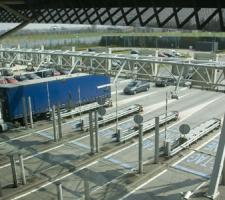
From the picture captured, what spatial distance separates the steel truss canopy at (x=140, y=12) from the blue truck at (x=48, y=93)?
639 centimetres

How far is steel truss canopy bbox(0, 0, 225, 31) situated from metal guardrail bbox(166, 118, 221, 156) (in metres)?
7.18

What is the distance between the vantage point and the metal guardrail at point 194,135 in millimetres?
18020

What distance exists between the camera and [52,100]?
2555 centimetres

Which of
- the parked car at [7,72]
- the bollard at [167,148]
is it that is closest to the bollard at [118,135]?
the bollard at [167,148]

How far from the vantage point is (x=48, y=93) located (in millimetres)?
25188

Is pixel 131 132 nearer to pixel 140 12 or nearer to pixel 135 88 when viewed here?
pixel 140 12

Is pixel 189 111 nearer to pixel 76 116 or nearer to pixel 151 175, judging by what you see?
pixel 76 116

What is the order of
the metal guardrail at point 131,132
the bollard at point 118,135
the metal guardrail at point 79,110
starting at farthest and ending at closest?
the metal guardrail at point 79,110 < the metal guardrail at point 131,132 < the bollard at point 118,135

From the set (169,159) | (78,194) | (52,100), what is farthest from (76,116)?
(78,194)

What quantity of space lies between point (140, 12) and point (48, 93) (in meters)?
13.3

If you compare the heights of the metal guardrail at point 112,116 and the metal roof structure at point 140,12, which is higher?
the metal roof structure at point 140,12

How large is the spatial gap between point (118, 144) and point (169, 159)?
3.39 meters

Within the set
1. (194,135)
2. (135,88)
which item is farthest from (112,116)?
(135,88)

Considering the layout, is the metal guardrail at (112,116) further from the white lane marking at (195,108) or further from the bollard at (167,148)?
the bollard at (167,148)
